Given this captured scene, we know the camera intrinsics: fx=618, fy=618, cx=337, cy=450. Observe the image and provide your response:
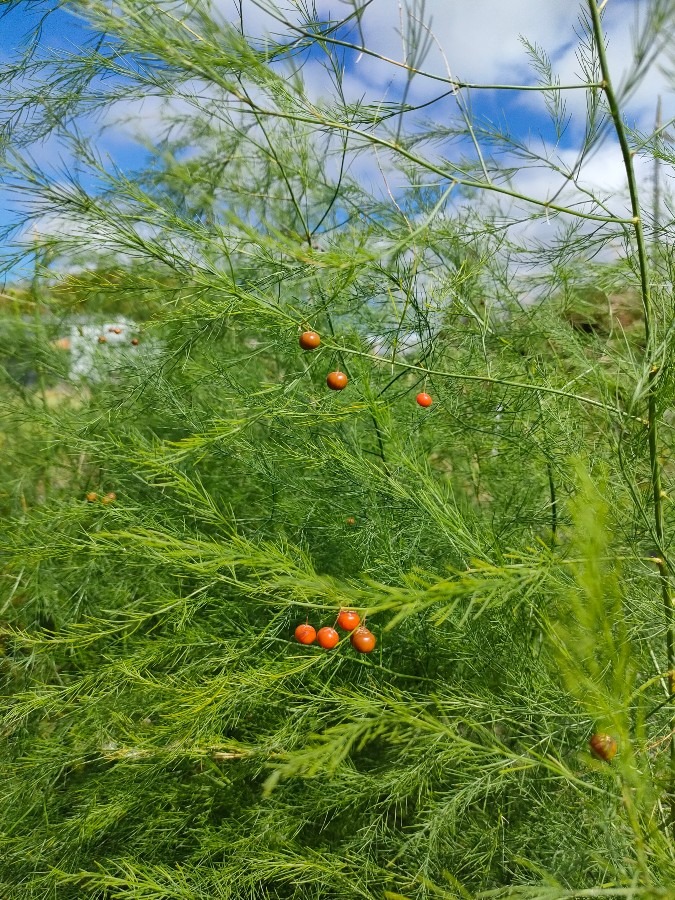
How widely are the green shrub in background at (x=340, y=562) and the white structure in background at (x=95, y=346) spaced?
1.42 ft

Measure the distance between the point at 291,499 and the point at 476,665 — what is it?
1.39 feet

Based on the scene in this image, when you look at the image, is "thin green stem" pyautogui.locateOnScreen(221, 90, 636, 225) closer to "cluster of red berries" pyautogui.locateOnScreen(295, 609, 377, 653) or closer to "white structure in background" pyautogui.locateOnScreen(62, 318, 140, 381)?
"cluster of red berries" pyautogui.locateOnScreen(295, 609, 377, 653)

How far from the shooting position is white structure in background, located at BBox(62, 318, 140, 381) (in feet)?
5.80

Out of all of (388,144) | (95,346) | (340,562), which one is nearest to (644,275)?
(388,144)

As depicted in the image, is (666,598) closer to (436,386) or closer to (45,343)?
(436,386)

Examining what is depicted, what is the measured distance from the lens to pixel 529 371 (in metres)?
1.04

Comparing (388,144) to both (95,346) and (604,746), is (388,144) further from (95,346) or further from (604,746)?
(95,346)

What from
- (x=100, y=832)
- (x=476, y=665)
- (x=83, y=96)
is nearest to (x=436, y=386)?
(x=476, y=665)

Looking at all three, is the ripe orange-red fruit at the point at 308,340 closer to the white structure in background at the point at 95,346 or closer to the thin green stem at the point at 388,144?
the thin green stem at the point at 388,144

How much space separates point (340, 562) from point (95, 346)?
113cm

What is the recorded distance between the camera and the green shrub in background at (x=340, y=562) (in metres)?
0.65

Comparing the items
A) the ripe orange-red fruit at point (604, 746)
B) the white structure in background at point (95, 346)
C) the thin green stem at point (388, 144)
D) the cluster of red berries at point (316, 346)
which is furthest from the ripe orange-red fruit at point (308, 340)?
the white structure in background at point (95, 346)

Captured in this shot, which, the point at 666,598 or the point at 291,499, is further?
the point at 291,499

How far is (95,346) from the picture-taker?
184cm
